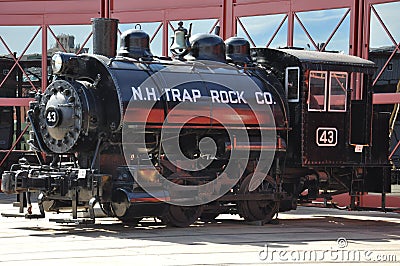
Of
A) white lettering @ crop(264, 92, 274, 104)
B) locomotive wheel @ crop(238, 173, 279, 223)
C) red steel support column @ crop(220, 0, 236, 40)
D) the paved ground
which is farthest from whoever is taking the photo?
red steel support column @ crop(220, 0, 236, 40)

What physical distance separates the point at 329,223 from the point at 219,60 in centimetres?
394

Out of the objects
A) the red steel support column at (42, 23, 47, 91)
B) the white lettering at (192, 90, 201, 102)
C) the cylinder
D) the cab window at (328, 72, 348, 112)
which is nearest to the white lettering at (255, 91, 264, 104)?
the white lettering at (192, 90, 201, 102)

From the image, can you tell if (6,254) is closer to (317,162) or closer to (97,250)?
(97,250)

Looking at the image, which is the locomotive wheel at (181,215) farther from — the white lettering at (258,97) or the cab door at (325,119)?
the cab door at (325,119)

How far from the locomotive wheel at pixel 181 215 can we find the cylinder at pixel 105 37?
305 centimetres

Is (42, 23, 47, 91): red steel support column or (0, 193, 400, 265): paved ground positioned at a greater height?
(42, 23, 47, 91): red steel support column

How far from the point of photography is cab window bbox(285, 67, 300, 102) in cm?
1600

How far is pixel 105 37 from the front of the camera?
15078mm

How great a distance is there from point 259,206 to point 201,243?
3531 mm

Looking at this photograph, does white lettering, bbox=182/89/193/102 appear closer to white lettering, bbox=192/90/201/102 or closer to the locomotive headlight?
white lettering, bbox=192/90/201/102

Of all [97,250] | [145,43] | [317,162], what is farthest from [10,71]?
[97,250]

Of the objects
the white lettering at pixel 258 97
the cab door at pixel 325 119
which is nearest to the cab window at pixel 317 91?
the cab door at pixel 325 119

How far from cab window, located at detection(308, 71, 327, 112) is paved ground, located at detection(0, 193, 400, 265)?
2306 millimetres

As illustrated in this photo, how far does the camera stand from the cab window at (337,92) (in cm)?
1622
